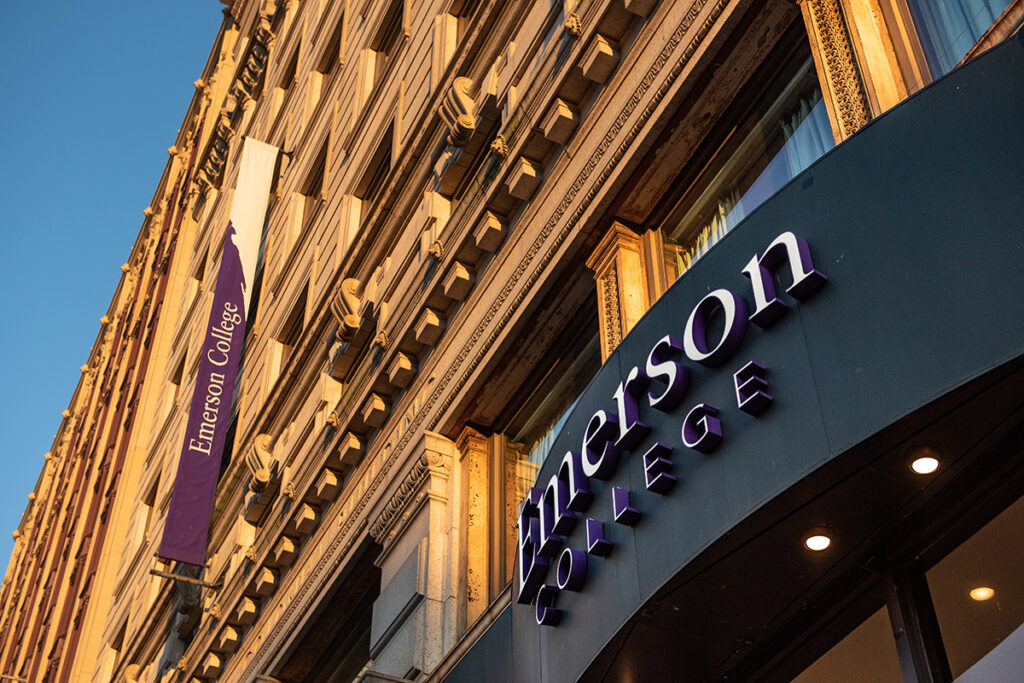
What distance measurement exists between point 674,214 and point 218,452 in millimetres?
14391

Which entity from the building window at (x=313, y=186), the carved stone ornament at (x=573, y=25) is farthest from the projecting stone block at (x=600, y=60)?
the building window at (x=313, y=186)

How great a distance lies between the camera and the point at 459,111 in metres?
14.3

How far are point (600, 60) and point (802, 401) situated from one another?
607 cm

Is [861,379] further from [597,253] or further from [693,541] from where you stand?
[597,253]

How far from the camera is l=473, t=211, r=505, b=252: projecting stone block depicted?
12758mm

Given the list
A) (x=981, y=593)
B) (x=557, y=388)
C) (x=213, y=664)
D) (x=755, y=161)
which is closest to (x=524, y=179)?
(x=557, y=388)

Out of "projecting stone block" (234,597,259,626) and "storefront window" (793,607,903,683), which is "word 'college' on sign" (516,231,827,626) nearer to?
"storefront window" (793,607,903,683)

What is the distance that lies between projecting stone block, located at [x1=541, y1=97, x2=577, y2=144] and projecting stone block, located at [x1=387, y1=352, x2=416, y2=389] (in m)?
3.91

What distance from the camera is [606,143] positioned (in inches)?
424

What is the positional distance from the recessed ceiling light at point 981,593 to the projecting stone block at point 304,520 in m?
11.6

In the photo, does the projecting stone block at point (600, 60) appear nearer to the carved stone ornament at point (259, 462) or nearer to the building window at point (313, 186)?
the carved stone ornament at point (259, 462)

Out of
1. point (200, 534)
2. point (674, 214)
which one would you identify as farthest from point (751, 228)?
point (200, 534)

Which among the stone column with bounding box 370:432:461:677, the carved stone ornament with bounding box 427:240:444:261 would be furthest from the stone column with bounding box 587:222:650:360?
the carved stone ornament with bounding box 427:240:444:261

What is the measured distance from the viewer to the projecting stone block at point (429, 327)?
13.9m
